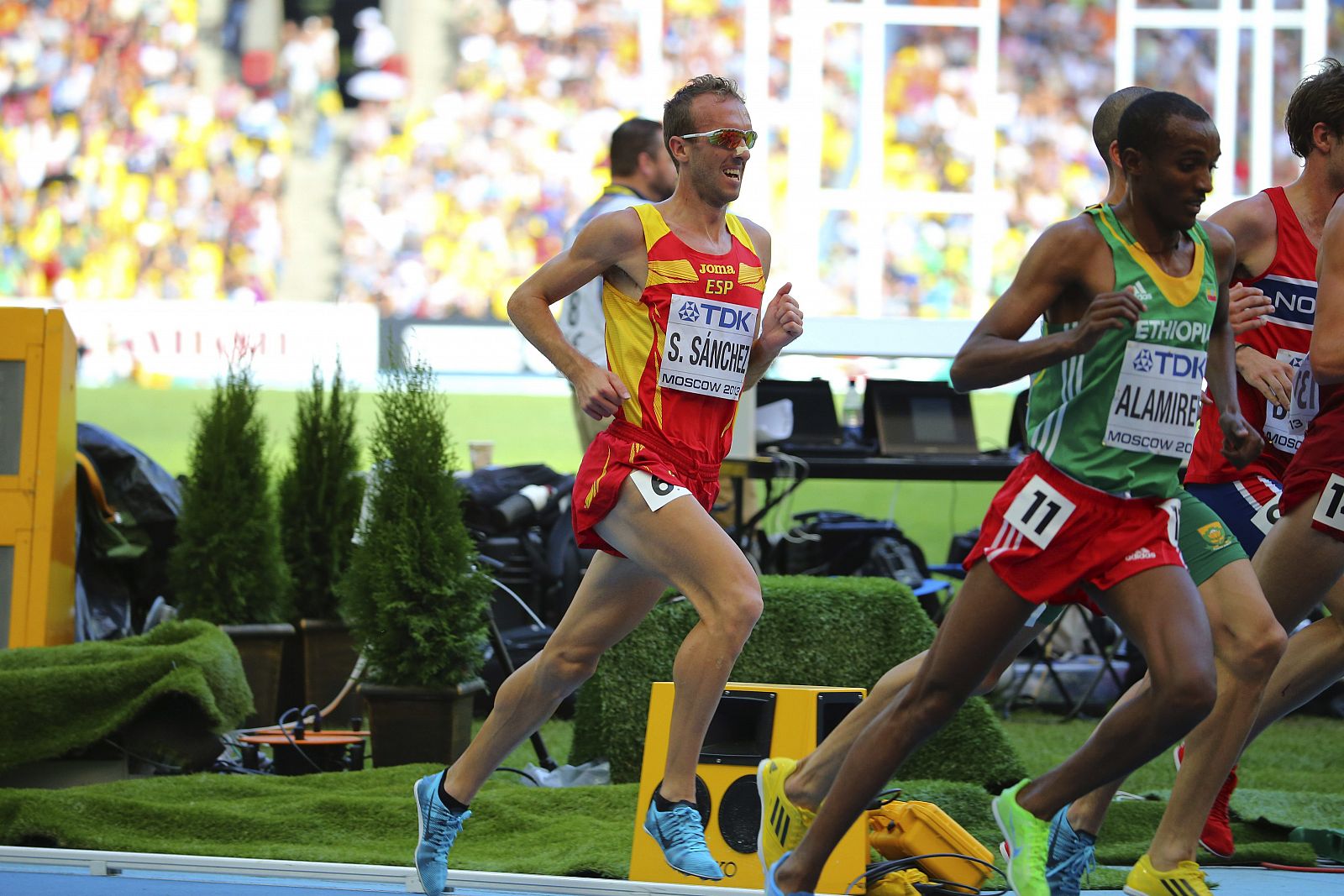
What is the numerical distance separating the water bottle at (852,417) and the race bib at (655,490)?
5.31 meters

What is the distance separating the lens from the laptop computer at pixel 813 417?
848 centimetres

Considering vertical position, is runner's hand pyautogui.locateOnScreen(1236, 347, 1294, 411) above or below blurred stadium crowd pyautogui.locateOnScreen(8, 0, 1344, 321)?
below

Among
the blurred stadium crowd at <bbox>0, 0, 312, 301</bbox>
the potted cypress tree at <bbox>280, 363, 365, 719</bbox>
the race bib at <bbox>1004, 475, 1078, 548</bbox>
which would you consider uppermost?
the blurred stadium crowd at <bbox>0, 0, 312, 301</bbox>

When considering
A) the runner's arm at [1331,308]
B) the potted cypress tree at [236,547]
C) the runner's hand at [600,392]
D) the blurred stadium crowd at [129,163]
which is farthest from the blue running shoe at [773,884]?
the blurred stadium crowd at [129,163]

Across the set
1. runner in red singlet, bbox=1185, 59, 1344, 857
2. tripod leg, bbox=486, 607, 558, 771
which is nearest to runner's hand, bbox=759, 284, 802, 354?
runner in red singlet, bbox=1185, 59, 1344, 857

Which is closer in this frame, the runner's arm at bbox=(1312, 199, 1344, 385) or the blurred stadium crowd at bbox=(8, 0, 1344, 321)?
the runner's arm at bbox=(1312, 199, 1344, 385)

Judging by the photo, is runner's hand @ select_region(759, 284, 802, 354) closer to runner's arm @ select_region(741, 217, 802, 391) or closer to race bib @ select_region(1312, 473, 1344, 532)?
runner's arm @ select_region(741, 217, 802, 391)

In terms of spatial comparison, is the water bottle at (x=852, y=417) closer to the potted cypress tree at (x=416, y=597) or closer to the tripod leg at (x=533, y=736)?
the tripod leg at (x=533, y=736)

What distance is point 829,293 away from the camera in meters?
12.8

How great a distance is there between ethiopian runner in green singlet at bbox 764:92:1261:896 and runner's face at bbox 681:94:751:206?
88cm

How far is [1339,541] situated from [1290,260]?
74 centimetres

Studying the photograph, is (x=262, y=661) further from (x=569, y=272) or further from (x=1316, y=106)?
(x=1316, y=106)

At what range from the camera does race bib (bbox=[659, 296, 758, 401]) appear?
3643 mm

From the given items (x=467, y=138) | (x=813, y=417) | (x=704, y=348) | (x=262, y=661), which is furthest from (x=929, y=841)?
(x=467, y=138)
